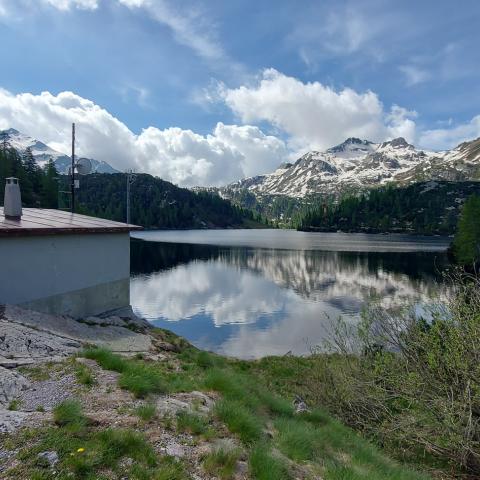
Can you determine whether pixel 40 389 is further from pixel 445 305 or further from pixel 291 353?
pixel 291 353

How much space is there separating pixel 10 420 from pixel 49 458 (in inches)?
59.3

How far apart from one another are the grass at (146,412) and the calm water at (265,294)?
11026 mm

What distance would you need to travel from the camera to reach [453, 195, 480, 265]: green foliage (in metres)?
71.6

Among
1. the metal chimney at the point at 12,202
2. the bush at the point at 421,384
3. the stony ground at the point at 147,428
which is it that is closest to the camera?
the stony ground at the point at 147,428

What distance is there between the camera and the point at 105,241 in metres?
20.5

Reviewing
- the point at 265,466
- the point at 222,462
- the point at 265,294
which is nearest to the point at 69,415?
the point at 222,462

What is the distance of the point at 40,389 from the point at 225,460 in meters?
4.50

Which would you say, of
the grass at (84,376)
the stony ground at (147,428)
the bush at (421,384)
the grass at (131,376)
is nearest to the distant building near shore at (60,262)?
the stony ground at (147,428)

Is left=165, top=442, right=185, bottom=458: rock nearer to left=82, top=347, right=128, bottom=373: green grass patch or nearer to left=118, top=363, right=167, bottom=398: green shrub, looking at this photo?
left=118, top=363, right=167, bottom=398: green shrub

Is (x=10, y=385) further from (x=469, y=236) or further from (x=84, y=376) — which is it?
(x=469, y=236)

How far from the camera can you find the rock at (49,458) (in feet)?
18.4

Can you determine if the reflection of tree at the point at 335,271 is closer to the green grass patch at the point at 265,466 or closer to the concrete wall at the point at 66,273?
the concrete wall at the point at 66,273

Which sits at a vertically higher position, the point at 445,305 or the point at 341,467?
the point at 445,305

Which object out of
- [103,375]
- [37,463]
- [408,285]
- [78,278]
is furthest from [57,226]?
[408,285]
